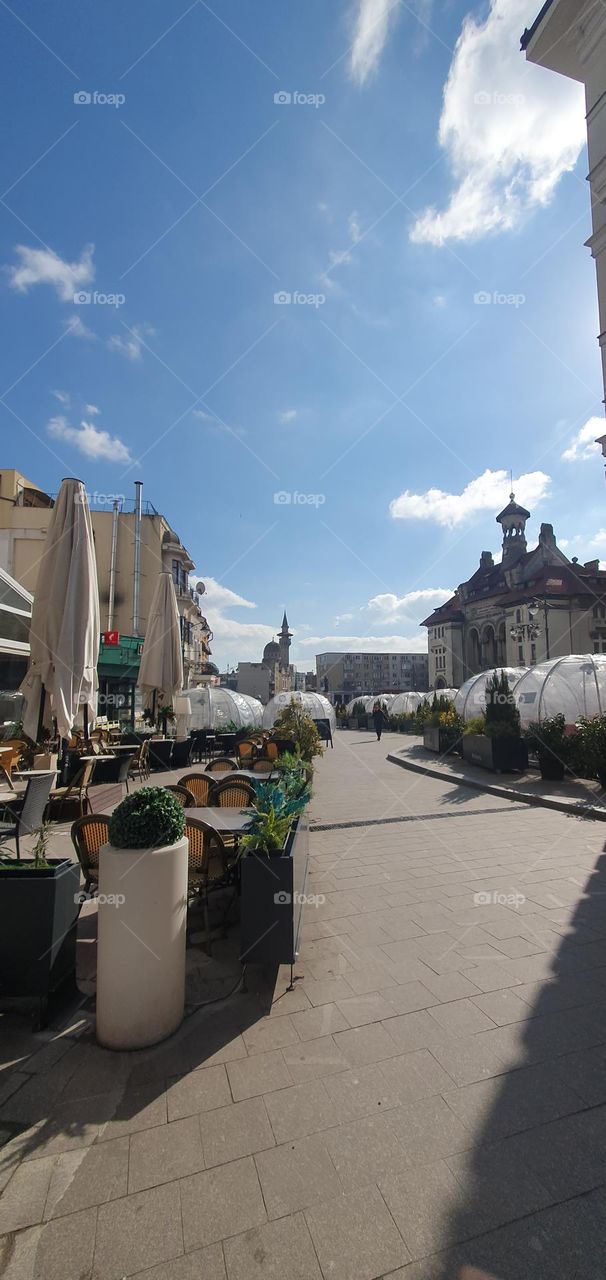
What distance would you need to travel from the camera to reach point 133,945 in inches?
113

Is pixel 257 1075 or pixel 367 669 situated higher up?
pixel 367 669

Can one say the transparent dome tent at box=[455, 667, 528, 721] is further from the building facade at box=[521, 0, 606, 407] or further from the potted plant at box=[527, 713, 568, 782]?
the building facade at box=[521, 0, 606, 407]

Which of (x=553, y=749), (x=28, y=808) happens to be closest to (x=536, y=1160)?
(x=28, y=808)

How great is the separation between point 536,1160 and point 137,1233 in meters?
1.56

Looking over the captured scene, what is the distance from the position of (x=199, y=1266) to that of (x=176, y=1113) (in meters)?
0.72

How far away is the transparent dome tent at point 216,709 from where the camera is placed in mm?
24953

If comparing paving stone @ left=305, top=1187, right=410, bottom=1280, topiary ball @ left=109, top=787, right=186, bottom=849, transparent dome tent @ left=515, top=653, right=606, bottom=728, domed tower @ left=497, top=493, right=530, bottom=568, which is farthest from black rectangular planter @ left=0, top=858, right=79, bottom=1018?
domed tower @ left=497, top=493, right=530, bottom=568

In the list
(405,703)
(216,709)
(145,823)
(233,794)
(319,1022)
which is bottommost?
(319,1022)

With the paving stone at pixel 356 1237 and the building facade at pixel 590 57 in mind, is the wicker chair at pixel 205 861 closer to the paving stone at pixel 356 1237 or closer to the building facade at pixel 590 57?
the paving stone at pixel 356 1237

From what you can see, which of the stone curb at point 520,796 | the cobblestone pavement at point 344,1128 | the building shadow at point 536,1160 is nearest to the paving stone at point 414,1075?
the cobblestone pavement at point 344,1128

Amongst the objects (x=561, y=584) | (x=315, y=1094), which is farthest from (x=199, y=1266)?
(x=561, y=584)

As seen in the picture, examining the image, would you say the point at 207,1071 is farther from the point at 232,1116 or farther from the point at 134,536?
the point at 134,536

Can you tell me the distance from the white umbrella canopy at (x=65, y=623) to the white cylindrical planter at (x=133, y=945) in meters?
3.99

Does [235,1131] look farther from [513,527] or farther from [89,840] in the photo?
[513,527]
